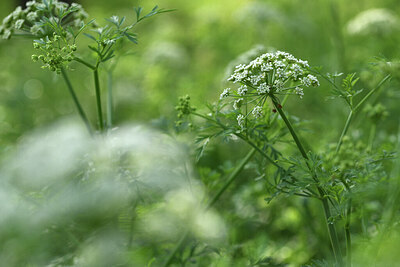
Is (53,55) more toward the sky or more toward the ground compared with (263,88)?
more toward the sky

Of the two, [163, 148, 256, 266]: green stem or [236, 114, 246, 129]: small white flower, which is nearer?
[236, 114, 246, 129]: small white flower

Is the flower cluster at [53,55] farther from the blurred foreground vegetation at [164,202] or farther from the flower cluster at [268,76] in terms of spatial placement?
the flower cluster at [268,76]

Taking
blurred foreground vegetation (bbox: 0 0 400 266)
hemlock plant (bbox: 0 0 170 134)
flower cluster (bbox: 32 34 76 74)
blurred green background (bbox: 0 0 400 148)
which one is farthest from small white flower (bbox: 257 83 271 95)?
blurred green background (bbox: 0 0 400 148)

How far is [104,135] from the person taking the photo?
1.49 m

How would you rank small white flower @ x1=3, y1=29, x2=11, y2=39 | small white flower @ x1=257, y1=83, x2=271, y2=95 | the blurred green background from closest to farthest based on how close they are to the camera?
small white flower @ x1=257, y1=83, x2=271, y2=95
small white flower @ x1=3, y1=29, x2=11, y2=39
the blurred green background

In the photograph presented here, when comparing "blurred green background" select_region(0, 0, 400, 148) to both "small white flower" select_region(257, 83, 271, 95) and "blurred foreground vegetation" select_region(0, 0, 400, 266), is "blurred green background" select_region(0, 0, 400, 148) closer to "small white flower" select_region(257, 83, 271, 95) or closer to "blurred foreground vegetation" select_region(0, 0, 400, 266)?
"blurred foreground vegetation" select_region(0, 0, 400, 266)

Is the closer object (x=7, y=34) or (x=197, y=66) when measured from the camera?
(x=7, y=34)

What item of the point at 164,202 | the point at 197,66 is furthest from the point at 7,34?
the point at 197,66

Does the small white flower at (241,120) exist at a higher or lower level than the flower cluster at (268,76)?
lower

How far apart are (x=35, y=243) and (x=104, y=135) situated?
0.50m

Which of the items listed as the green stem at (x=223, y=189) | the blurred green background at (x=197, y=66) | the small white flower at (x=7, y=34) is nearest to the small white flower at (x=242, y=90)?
the green stem at (x=223, y=189)

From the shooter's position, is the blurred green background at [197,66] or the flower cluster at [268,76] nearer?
the flower cluster at [268,76]

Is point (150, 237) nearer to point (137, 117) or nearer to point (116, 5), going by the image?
point (137, 117)

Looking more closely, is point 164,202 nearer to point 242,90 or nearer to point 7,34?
point 242,90
